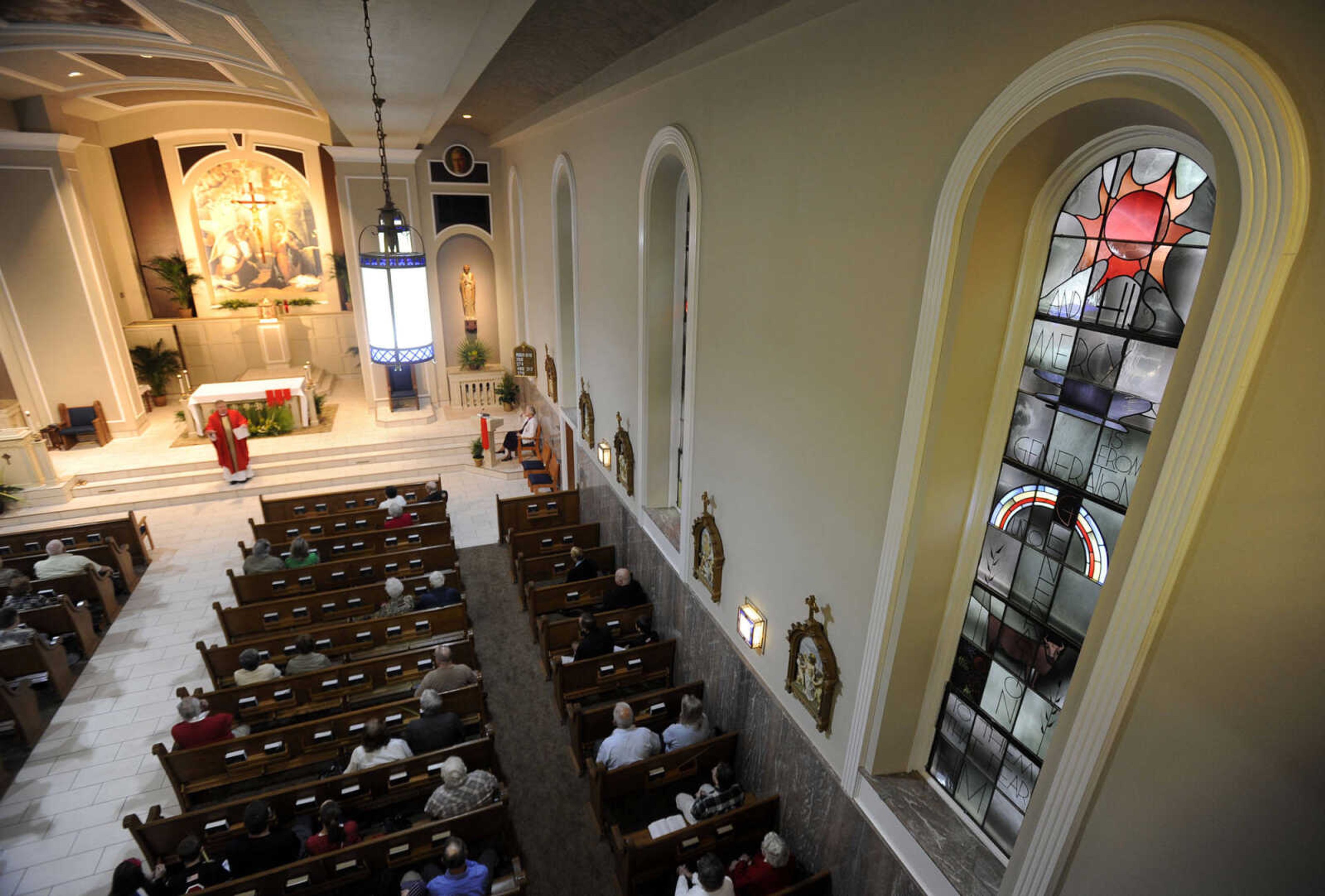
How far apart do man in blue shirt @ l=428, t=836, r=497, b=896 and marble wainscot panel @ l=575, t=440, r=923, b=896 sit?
2323mm

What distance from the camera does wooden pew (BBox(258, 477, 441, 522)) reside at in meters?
10.6

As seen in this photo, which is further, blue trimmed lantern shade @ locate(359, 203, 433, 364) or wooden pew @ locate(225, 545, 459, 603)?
wooden pew @ locate(225, 545, 459, 603)

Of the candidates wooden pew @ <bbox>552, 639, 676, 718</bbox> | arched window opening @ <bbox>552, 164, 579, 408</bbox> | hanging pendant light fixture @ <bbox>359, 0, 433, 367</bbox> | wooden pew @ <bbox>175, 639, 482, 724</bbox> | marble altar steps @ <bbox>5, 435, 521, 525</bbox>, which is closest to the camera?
hanging pendant light fixture @ <bbox>359, 0, 433, 367</bbox>

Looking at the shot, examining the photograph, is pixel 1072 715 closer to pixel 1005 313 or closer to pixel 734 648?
pixel 1005 313

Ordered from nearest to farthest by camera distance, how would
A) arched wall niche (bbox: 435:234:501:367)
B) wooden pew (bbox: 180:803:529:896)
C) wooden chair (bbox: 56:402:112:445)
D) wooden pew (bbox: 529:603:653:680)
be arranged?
wooden pew (bbox: 180:803:529:896)
wooden pew (bbox: 529:603:653:680)
wooden chair (bbox: 56:402:112:445)
arched wall niche (bbox: 435:234:501:367)

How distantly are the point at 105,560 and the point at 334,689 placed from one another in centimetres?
513

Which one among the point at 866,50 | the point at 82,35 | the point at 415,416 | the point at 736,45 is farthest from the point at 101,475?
the point at 866,50

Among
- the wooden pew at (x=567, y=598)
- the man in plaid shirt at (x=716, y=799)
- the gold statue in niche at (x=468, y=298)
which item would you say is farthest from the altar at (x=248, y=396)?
the man in plaid shirt at (x=716, y=799)

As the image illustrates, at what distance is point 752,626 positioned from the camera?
17.5ft

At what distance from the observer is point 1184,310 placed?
263 centimetres

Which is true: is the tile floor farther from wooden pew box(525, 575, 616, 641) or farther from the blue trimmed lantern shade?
the blue trimmed lantern shade

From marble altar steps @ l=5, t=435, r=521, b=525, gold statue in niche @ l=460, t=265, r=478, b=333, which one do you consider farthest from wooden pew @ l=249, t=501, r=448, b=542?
gold statue in niche @ l=460, t=265, r=478, b=333

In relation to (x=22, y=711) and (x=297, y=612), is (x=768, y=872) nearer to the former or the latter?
(x=297, y=612)

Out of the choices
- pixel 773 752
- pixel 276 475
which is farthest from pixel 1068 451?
pixel 276 475
